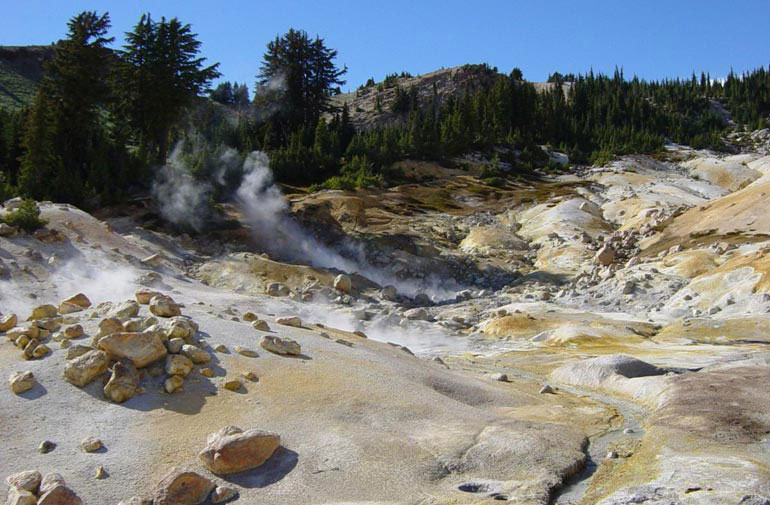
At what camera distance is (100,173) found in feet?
107

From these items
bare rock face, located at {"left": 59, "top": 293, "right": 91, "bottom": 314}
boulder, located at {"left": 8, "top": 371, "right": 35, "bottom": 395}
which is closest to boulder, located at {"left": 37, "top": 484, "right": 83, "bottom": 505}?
boulder, located at {"left": 8, "top": 371, "right": 35, "bottom": 395}

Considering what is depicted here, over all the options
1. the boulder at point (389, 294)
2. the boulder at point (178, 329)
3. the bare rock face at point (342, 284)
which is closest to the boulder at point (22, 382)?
the boulder at point (178, 329)

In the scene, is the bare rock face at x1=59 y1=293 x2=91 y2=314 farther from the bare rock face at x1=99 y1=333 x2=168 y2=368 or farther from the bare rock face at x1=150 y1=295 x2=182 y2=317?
the bare rock face at x1=99 y1=333 x2=168 y2=368

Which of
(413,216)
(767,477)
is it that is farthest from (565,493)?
(413,216)

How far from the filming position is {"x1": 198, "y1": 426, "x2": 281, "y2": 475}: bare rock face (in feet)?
22.3

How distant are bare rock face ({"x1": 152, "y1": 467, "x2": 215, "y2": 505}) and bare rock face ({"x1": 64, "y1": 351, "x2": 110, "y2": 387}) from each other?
2.50 m

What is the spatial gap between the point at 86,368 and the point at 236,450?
2.67 m

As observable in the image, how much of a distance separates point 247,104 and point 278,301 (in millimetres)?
92416

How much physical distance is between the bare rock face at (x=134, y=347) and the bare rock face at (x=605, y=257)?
2238 cm

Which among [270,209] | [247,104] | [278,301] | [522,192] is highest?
[247,104]

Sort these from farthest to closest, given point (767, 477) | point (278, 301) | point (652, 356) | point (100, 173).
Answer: point (100, 173)
point (278, 301)
point (652, 356)
point (767, 477)

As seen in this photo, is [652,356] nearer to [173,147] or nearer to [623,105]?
[173,147]

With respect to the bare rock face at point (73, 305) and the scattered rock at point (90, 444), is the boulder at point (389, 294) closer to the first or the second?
the bare rock face at point (73, 305)

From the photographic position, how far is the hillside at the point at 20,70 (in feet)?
286
